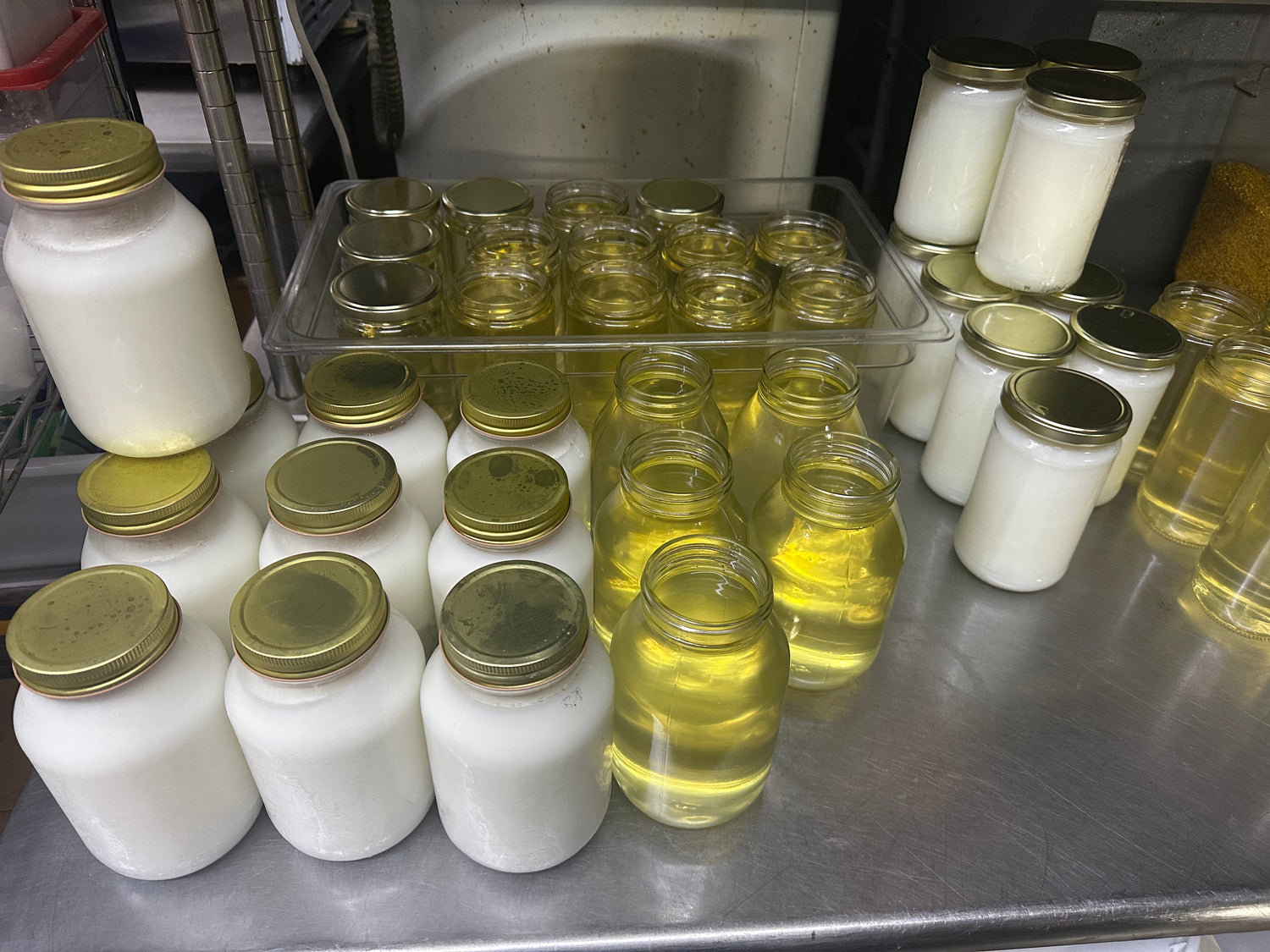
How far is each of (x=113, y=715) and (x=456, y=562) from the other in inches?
8.4

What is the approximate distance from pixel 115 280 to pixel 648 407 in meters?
0.37

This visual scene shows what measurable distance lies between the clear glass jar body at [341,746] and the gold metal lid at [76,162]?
29 cm

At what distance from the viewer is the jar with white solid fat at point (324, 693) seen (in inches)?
19.8

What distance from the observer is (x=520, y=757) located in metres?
0.52

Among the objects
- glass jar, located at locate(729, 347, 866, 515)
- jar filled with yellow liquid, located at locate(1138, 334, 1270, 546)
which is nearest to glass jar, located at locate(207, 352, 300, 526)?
glass jar, located at locate(729, 347, 866, 515)

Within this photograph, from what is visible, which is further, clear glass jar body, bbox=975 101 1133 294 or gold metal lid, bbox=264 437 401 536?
clear glass jar body, bbox=975 101 1133 294

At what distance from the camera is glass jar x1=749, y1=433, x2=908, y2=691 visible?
67cm

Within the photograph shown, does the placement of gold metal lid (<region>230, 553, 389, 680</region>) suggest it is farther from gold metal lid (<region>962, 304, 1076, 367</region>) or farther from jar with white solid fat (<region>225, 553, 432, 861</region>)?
gold metal lid (<region>962, 304, 1076, 367</region>)

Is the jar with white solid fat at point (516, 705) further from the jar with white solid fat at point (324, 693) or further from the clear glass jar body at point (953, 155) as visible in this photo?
the clear glass jar body at point (953, 155)

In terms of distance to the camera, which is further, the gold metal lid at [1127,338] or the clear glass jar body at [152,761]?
the gold metal lid at [1127,338]

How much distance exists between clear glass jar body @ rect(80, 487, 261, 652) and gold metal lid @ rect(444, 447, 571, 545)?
0.54 feet

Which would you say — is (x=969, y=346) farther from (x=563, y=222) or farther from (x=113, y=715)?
(x=113, y=715)

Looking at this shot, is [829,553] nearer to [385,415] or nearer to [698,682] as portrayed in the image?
[698,682]

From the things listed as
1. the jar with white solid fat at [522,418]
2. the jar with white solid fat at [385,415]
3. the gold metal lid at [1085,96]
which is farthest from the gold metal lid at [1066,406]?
the jar with white solid fat at [385,415]
